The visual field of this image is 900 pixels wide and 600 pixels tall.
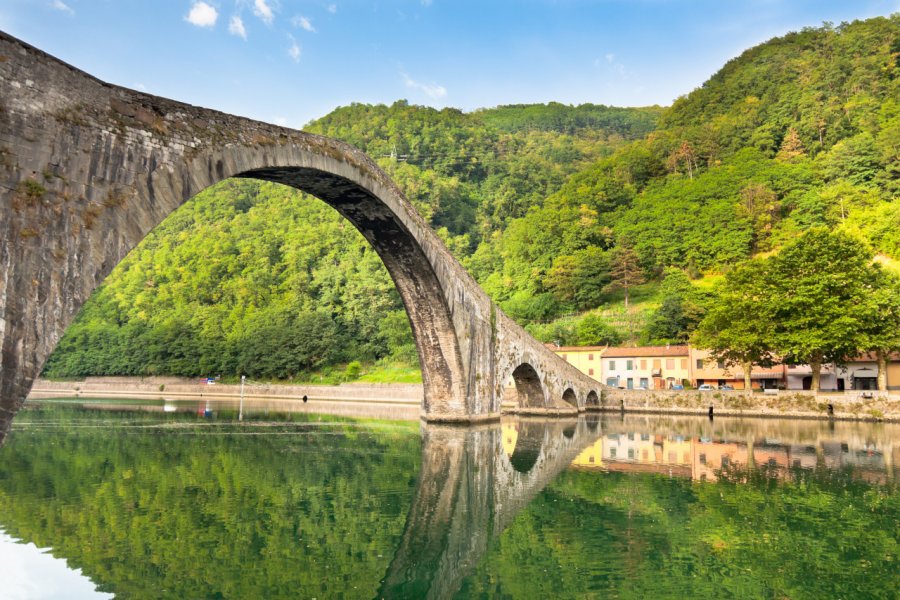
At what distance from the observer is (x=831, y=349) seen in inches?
1340

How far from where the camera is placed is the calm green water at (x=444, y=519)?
743 centimetres

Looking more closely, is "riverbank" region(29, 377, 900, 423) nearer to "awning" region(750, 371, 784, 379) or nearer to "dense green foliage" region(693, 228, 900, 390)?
"dense green foliage" region(693, 228, 900, 390)

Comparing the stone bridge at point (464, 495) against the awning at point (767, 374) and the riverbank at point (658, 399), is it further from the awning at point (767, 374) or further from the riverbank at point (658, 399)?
the awning at point (767, 374)

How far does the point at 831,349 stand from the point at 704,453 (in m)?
19.5

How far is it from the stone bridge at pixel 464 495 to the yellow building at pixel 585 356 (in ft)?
86.0

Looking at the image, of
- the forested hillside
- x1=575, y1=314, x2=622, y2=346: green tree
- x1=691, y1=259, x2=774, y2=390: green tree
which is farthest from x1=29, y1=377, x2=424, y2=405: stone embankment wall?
x1=691, y1=259, x2=774, y2=390: green tree

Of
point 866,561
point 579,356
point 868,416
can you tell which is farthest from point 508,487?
point 579,356

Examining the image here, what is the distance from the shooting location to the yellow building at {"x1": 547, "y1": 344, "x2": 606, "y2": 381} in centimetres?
5088

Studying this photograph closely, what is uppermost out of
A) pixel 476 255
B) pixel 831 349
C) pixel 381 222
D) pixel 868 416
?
pixel 476 255

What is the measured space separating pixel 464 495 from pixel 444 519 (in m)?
2.03

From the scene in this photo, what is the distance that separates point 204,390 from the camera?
197 feet

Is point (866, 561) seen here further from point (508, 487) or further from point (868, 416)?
point (868, 416)

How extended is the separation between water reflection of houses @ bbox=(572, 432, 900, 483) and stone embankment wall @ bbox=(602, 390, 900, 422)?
11606mm

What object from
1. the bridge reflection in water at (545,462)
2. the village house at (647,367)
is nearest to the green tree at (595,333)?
the village house at (647,367)
